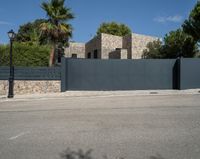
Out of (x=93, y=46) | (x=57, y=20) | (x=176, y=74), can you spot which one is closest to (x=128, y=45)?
(x=93, y=46)

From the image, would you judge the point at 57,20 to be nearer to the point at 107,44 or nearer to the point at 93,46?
the point at 107,44

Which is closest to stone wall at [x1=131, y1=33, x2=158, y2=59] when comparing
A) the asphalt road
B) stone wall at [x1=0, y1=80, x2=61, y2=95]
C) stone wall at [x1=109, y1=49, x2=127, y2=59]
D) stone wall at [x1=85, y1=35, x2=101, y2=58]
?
stone wall at [x1=109, y1=49, x2=127, y2=59]

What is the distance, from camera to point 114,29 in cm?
6994

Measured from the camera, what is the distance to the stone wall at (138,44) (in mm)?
40125

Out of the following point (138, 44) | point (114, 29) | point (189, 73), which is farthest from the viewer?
point (114, 29)

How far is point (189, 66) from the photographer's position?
26.4m

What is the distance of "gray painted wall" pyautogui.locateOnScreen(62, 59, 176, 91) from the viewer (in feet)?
84.2

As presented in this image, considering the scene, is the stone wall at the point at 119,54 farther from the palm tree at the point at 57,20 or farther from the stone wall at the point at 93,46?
the palm tree at the point at 57,20

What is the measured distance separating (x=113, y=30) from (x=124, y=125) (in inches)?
2381

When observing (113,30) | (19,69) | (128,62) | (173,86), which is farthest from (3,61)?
(113,30)

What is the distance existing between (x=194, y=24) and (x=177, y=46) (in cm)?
491

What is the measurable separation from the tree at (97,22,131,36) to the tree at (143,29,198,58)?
87.5 ft

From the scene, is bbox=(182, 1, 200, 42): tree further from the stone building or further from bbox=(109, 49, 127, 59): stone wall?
bbox=(109, 49, 127, 59): stone wall

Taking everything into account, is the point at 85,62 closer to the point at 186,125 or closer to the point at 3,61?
the point at 3,61
